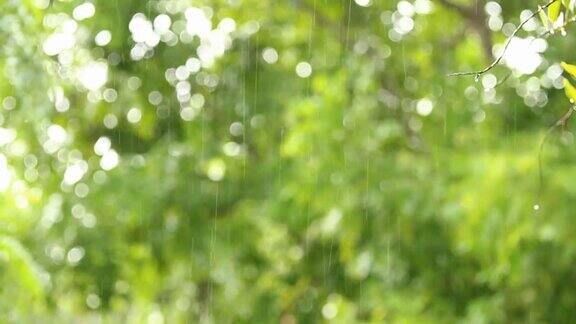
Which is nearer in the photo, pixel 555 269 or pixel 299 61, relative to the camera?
pixel 555 269

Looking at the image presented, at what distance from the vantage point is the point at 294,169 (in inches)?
277

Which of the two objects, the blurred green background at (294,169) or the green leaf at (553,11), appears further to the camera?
the blurred green background at (294,169)

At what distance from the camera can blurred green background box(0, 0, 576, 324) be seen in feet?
19.6

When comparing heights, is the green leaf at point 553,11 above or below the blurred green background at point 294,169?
above

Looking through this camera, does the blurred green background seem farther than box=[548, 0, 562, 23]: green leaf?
Yes

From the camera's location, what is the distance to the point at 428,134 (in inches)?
278

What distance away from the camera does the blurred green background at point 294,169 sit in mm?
5984

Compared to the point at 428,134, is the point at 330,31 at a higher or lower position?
higher

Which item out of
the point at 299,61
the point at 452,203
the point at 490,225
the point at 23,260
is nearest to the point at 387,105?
the point at 299,61

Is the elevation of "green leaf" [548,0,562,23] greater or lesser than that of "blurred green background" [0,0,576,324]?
greater

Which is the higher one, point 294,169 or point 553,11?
point 553,11

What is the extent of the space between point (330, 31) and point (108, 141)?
163cm

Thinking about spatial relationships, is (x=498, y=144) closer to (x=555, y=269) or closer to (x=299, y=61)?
(x=555, y=269)

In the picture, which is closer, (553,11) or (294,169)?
(553,11)
